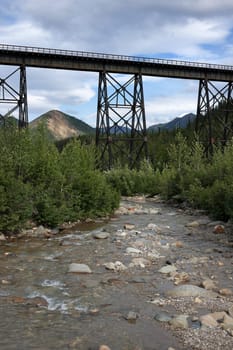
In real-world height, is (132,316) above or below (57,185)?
below

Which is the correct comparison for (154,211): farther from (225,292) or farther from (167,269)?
(225,292)

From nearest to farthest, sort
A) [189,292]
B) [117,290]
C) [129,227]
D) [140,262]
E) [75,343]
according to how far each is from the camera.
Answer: [75,343] → [189,292] → [117,290] → [140,262] → [129,227]

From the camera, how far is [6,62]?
26.8 metres

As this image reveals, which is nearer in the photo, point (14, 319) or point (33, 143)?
point (14, 319)

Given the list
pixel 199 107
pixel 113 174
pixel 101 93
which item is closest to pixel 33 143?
pixel 113 174

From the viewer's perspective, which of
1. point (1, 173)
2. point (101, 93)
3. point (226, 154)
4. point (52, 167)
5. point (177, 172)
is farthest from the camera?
point (101, 93)

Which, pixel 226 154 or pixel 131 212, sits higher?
pixel 226 154

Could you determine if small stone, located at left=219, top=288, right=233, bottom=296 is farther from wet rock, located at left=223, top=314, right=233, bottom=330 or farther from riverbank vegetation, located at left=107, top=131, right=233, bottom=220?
riverbank vegetation, located at left=107, top=131, right=233, bottom=220

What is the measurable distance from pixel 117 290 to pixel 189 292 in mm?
1178

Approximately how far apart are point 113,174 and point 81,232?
1394 cm

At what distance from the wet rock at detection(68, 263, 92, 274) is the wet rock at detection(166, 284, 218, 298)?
1950 millimetres

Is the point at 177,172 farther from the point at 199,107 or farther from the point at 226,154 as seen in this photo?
the point at 199,107

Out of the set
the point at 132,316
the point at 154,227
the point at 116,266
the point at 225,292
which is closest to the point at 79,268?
the point at 116,266

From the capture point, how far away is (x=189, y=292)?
701cm
